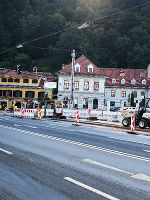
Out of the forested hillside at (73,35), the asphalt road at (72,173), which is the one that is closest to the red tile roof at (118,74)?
the forested hillside at (73,35)

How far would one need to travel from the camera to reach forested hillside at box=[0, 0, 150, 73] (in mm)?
85062

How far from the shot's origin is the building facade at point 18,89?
197 ft

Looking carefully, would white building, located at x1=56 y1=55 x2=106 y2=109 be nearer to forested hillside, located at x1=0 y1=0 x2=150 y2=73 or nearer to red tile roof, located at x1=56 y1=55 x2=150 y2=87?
red tile roof, located at x1=56 y1=55 x2=150 y2=87

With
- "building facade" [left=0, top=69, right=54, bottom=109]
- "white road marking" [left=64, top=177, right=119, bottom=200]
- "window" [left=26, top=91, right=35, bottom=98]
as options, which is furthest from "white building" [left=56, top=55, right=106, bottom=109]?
"white road marking" [left=64, top=177, right=119, bottom=200]

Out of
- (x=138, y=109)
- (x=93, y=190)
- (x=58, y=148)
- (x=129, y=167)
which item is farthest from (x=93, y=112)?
(x=93, y=190)

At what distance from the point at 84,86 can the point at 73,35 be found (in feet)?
102

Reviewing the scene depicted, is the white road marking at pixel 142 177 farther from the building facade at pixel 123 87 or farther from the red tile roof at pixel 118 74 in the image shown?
the building facade at pixel 123 87

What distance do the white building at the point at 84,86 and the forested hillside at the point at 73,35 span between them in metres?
24.2

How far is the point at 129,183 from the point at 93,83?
53.0 metres

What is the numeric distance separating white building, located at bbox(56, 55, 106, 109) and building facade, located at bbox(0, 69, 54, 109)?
5754 mm

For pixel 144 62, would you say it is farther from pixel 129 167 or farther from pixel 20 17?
pixel 129 167

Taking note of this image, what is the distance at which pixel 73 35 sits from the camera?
8419cm

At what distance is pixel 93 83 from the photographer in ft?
194

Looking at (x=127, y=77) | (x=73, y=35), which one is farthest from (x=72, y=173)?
(x=73, y=35)
